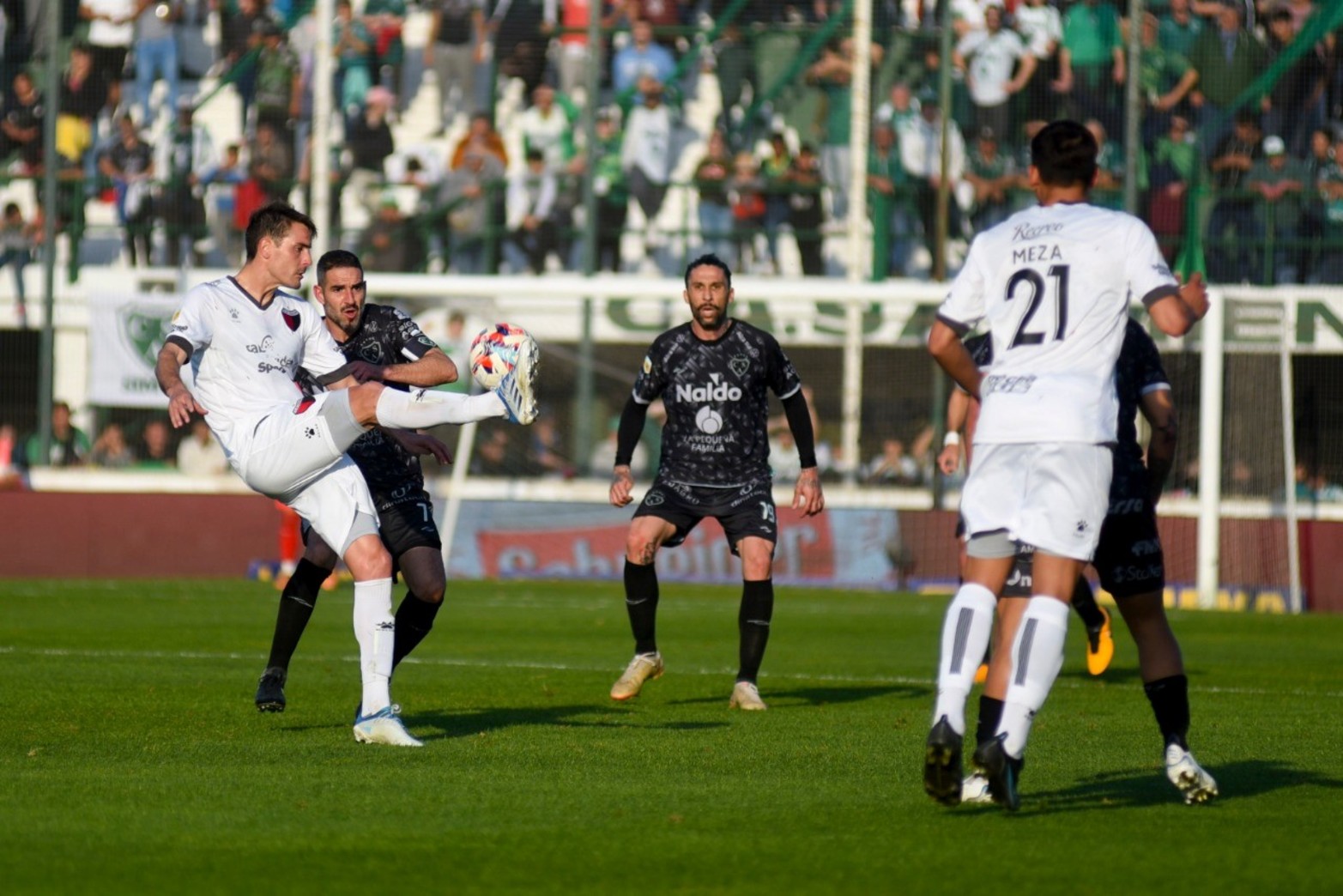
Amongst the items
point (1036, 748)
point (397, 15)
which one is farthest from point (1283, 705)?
point (397, 15)

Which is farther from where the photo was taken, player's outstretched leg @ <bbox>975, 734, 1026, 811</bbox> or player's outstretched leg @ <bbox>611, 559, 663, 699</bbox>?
player's outstretched leg @ <bbox>611, 559, 663, 699</bbox>

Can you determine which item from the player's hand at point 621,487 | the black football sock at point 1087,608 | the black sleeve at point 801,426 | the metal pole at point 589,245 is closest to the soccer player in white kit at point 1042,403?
the black sleeve at point 801,426

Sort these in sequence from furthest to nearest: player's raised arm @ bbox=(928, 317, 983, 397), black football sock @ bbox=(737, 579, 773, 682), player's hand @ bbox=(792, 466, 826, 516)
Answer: player's hand @ bbox=(792, 466, 826, 516) < black football sock @ bbox=(737, 579, 773, 682) < player's raised arm @ bbox=(928, 317, 983, 397)

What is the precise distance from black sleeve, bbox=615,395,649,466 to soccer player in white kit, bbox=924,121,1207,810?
4.39m

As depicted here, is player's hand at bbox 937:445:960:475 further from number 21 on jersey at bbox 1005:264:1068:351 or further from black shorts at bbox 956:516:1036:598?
number 21 on jersey at bbox 1005:264:1068:351

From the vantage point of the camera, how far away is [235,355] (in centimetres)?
808

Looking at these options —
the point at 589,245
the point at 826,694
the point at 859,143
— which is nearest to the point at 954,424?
the point at 826,694

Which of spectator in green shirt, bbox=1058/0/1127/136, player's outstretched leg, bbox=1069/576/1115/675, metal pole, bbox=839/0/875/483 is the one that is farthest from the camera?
metal pole, bbox=839/0/875/483

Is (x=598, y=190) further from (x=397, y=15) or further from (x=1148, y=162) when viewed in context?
(x=1148, y=162)

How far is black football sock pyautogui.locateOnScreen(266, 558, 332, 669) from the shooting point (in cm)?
876

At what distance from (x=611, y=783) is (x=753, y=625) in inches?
126

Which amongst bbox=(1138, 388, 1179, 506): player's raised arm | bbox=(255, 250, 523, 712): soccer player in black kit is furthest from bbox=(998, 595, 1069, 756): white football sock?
bbox=(255, 250, 523, 712): soccer player in black kit

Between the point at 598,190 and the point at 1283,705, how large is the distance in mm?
13971

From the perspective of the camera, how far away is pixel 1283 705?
10164 mm
